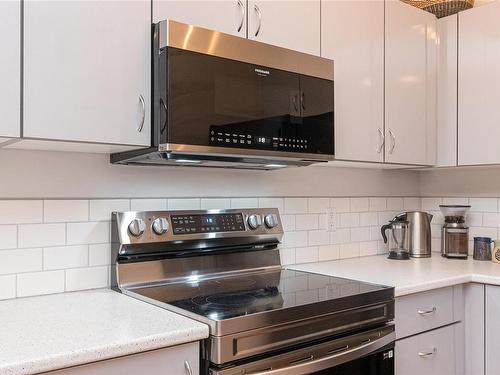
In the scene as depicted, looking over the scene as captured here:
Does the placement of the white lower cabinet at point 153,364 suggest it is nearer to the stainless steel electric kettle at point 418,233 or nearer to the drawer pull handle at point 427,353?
the drawer pull handle at point 427,353

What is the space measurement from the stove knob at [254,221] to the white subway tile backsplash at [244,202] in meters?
0.11

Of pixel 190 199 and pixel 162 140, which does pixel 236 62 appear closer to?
pixel 162 140

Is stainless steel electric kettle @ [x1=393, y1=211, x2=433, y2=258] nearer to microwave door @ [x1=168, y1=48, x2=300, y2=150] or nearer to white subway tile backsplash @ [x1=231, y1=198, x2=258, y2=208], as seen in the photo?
white subway tile backsplash @ [x1=231, y1=198, x2=258, y2=208]

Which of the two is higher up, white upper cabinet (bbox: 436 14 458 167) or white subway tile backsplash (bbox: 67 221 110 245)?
white upper cabinet (bbox: 436 14 458 167)

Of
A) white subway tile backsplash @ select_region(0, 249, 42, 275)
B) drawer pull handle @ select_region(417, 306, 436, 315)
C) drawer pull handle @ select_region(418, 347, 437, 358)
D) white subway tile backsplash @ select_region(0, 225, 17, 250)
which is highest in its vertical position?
white subway tile backsplash @ select_region(0, 225, 17, 250)

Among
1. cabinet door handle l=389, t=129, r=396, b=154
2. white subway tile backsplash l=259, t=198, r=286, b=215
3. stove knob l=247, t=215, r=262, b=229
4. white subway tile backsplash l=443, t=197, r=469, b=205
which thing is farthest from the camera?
white subway tile backsplash l=443, t=197, r=469, b=205

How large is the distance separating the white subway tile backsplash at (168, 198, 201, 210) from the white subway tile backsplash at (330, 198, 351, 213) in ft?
2.59

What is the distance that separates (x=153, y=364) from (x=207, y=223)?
0.75 m

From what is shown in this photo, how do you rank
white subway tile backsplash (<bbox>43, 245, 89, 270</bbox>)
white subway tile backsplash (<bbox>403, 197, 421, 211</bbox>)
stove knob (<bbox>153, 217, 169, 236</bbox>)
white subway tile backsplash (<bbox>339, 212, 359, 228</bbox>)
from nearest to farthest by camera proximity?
1. white subway tile backsplash (<bbox>43, 245, 89, 270</bbox>)
2. stove knob (<bbox>153, 217, 169, 236</bbox>)
3. white subway tile backsplash (<bbox>339, 212, 359, 228</bbox>)
4. white subway tile backsplash (<bbox>403, 197, 421, 211</bbox>)

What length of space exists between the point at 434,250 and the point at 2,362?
244 centimetres

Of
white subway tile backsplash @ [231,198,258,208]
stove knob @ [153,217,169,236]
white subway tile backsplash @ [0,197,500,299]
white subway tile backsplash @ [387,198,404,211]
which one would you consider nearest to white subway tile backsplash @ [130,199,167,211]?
white subway tile backsplash @ [0,197,500,299]

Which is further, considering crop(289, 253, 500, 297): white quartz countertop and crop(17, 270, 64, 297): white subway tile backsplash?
crop(289, 253, 500, 297): white quartz countertop

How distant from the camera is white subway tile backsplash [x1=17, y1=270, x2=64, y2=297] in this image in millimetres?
1597

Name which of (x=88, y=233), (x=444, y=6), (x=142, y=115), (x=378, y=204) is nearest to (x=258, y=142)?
(x=142, y=115)
